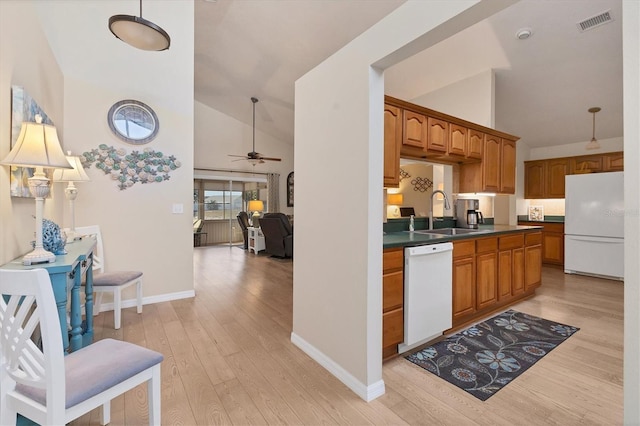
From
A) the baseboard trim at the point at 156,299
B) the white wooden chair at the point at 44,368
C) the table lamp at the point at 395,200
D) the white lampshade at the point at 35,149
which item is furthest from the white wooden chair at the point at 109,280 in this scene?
the table lamp at the point at 395,200

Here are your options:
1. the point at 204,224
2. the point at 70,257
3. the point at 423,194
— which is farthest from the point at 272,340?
the point at 204,224

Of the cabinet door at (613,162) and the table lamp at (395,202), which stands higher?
the cabinet door at (613,162)

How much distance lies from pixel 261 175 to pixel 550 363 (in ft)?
27.1

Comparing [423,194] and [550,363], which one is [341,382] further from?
[423,194]

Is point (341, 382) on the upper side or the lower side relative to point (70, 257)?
lower

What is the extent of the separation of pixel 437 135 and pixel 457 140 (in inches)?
A: 16.9

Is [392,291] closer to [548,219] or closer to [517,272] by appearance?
[517,272]

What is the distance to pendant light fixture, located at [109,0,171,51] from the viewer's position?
1.92 meters

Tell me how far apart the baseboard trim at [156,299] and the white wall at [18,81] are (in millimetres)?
1236

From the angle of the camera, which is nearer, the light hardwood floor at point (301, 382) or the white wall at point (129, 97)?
the light hardwood floor at point (301, 382)

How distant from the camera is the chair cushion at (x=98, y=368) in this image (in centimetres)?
118

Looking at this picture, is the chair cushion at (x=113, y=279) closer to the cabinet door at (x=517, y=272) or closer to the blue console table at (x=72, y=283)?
the blue console table at (x=72, y=283)

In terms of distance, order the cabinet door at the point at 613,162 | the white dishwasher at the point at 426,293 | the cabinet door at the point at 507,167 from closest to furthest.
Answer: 1. the white dishwasher at the point at 426,293
2. the cabinet door at the point at 507,167
3. the cabinet door at the point at 613,162

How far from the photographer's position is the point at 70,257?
191 cm
